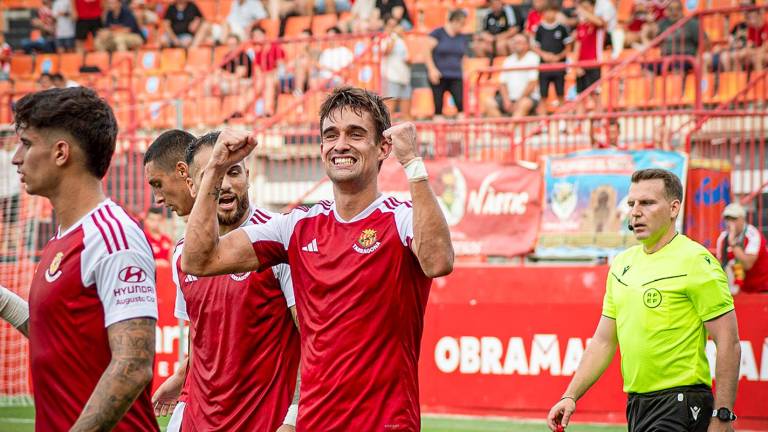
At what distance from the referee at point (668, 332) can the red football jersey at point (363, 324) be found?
198 centimetres

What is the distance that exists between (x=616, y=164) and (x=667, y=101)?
12.3 ft

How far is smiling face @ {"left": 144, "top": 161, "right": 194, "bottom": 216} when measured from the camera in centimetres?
615

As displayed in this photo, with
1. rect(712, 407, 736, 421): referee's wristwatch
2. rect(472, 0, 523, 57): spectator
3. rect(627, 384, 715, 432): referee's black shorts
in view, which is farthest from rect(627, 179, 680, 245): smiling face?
rect(472, 0, 523, 57): spectator

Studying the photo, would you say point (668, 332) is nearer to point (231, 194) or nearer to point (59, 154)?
point (231, 194)

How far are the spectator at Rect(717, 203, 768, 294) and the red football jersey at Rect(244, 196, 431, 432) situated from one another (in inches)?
326

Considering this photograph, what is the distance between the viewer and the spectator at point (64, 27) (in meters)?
24.0

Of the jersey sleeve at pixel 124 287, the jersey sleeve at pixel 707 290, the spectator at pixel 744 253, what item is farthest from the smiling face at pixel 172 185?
the spectator at pixel 744 253

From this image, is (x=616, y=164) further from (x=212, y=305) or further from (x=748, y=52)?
(x=212, y=305)

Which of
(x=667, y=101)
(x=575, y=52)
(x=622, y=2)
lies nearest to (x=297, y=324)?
(x=667, y=101)

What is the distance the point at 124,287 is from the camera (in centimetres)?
400

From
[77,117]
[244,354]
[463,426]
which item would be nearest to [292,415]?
[244,354]

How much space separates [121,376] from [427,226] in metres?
1.31

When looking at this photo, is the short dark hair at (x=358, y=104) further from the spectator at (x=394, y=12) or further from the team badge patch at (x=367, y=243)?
the spectator at (x=394, y=12)

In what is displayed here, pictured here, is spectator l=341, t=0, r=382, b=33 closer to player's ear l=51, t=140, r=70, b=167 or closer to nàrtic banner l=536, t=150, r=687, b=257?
nàrtic banner l=536, t=150, r=687, b=257
